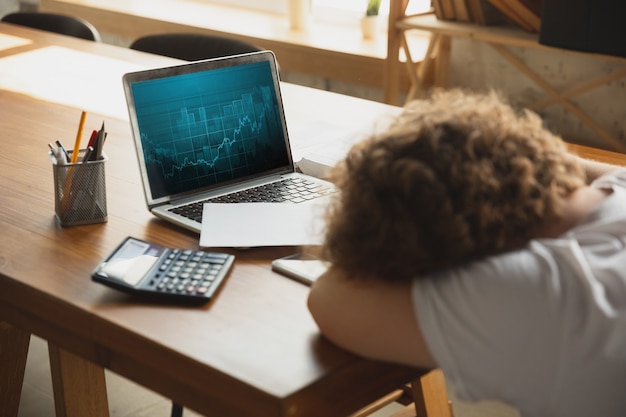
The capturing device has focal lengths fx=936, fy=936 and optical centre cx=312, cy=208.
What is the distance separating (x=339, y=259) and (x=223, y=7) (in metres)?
3.87

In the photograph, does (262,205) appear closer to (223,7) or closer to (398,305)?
(398,305)

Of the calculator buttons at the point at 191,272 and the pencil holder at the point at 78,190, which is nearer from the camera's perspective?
the calculator buttons at the point at 191,272

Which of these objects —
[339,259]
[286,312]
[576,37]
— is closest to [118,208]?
[286,312]

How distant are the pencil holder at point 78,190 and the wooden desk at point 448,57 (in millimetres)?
1914

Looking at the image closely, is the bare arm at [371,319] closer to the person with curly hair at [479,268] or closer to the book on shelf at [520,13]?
the person with curly hair at [479,268]

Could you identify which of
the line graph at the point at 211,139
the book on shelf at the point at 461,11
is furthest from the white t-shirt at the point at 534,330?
the book on shelf at the point at 461,11

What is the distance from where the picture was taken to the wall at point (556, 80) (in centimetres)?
329

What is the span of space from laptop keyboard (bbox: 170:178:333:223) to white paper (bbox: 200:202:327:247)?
0.03 meters

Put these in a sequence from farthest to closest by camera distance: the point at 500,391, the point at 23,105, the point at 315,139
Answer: the point at 23,105 → the point at 315,139 → the point at 500,391

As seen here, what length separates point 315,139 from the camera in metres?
1.95

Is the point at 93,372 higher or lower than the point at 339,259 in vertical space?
lower

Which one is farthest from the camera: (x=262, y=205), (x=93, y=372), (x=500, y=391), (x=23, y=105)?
(x=23, y=105)

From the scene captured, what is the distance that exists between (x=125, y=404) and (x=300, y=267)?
1185mm

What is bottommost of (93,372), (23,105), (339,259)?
(93,372)
